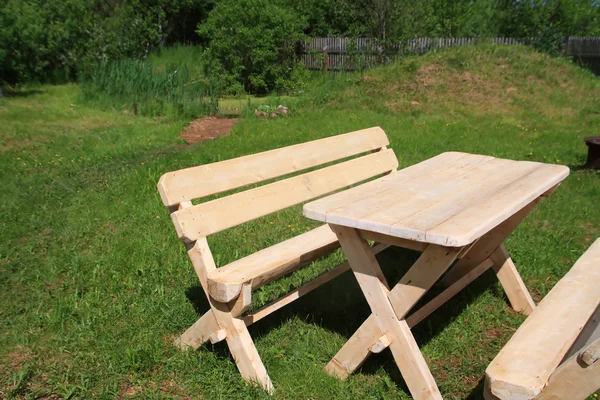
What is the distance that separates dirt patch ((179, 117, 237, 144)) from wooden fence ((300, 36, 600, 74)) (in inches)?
255

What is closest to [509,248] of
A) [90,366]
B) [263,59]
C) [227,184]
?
[227,184]

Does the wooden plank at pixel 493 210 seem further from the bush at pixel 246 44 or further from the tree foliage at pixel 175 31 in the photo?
the bush at pixel 246 44

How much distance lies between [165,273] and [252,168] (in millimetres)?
1271

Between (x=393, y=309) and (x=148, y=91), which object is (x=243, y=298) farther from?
(x=148, y=91)

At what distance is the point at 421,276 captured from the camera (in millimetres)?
2301

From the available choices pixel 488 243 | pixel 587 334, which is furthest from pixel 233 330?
pixel 488 243

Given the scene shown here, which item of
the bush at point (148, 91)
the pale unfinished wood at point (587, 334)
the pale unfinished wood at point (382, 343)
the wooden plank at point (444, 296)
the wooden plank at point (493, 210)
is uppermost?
the bush at point (148, 91)

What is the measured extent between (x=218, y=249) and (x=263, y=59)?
1156 centimetres

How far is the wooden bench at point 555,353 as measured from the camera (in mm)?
1644

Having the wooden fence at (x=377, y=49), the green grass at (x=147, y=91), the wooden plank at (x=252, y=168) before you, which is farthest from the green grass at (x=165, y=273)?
the wooden fence at (x=377, y=49)

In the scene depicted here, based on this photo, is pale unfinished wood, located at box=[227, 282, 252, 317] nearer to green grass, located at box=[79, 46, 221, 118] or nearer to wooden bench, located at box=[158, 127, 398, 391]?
wooden bench, located at box=[158, 127, 398, 391]

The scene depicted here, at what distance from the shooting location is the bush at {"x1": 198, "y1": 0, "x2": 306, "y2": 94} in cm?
1445

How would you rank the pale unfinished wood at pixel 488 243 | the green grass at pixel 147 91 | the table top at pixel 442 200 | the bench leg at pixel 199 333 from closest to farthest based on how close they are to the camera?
the table top at pixel 442 200 → the bench leg at pixel 199 333 → the pale unfinished wood at pixel 488 243 → the green grass at pixel 147 91

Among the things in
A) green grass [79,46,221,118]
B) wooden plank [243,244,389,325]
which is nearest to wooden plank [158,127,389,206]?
wooden plank [243,244,389,325]
